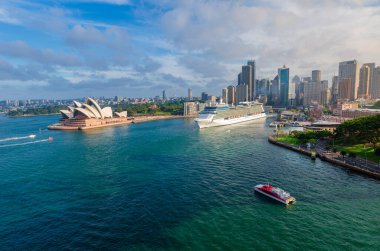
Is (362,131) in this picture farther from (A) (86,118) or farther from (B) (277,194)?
(A) (86,118)

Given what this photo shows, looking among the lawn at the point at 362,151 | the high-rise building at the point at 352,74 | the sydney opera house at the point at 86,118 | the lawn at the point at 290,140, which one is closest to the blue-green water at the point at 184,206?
the lawn at the point at 362,151

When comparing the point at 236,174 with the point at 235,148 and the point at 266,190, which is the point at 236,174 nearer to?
the point at 266,190

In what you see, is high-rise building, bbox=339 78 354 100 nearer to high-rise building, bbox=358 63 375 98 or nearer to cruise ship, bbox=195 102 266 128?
high-rise building, bbox=358 63 375 98

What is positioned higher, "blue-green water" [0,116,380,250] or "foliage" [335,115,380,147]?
"foliage" [335,115,380,147]

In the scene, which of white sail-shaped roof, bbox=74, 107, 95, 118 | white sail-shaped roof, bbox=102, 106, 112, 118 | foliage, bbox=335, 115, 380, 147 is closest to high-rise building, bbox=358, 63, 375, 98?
foliage, bbox=335, 115, 380, 147

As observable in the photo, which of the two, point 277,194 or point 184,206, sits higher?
point 277,194

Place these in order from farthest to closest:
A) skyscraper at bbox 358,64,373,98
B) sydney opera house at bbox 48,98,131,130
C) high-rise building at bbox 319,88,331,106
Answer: high-rise building at bbox 319,88,331,106 < skyscraper at bbox 358,64,373,98 < sydney opera house at bbox 48,98,131,130

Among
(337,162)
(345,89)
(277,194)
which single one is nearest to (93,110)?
(337,162)
